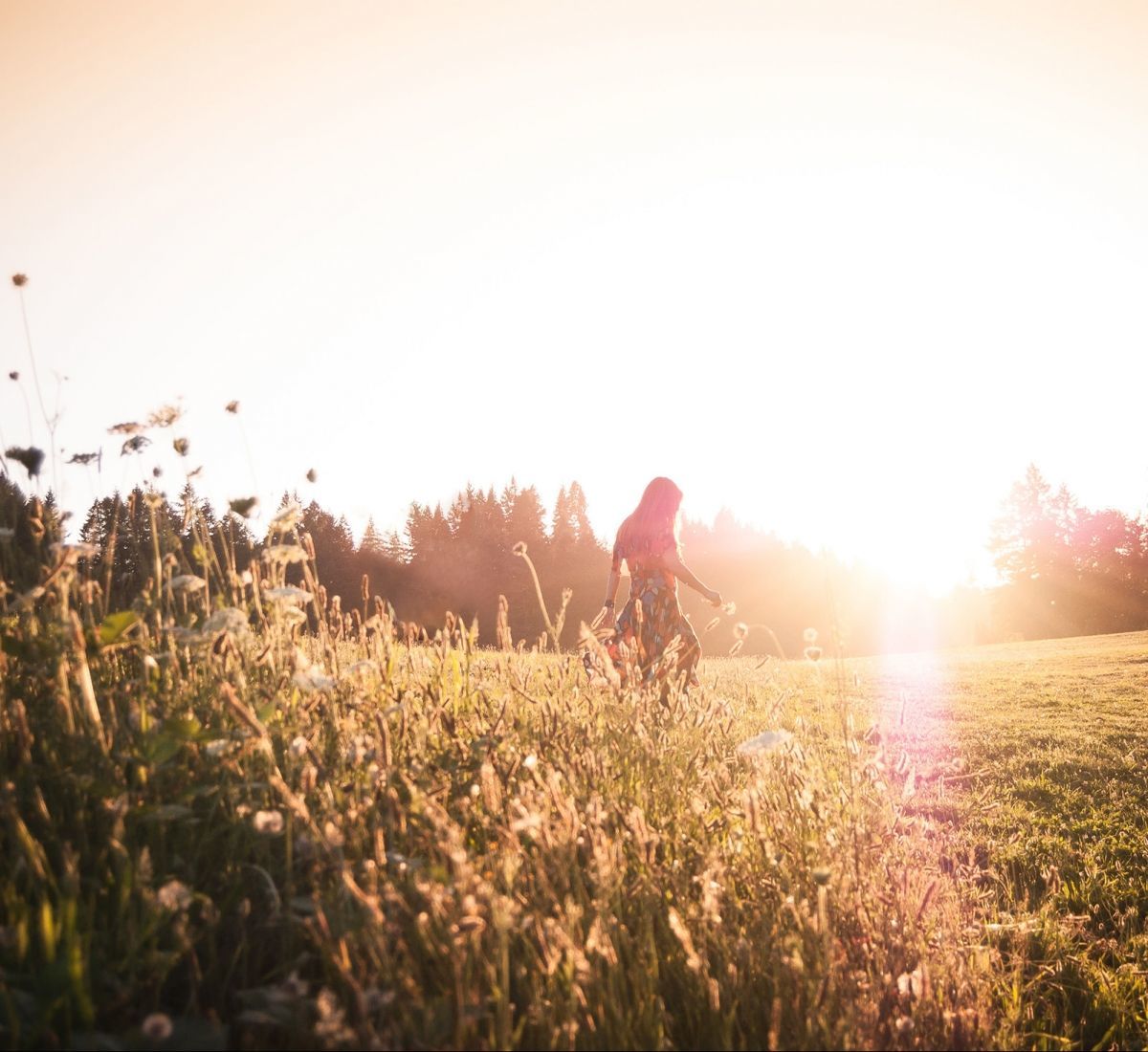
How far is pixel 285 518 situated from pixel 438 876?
155cm

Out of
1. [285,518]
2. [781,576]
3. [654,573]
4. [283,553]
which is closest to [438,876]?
[283,553]

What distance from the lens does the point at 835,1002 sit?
1924 millimetres

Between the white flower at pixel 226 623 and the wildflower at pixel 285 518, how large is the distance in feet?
1.51

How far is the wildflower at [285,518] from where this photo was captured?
2631mm

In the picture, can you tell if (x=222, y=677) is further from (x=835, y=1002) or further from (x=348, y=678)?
(x=835, y=1002)

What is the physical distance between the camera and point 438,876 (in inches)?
64.7

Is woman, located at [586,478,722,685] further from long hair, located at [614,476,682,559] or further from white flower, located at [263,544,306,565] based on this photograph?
white flower, located at [263,544,306,565]

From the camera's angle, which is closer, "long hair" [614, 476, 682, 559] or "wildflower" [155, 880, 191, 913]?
"wildflower" [155, 880, 191, 913]

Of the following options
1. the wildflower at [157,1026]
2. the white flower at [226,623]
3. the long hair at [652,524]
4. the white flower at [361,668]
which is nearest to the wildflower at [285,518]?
the white flower at [226,623]

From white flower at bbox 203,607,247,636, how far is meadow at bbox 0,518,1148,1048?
2 cm

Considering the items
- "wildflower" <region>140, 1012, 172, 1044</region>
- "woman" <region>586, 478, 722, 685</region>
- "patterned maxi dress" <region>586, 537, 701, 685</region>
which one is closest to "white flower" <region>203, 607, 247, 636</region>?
"wildflower" <region>140, 1012, 172, 1044</region>

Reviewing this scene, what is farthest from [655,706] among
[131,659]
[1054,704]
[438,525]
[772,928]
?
[438,525]

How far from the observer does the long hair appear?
7.27m

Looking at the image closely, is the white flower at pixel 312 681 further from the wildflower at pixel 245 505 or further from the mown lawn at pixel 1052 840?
the mown lawn at pixel 1052 840
